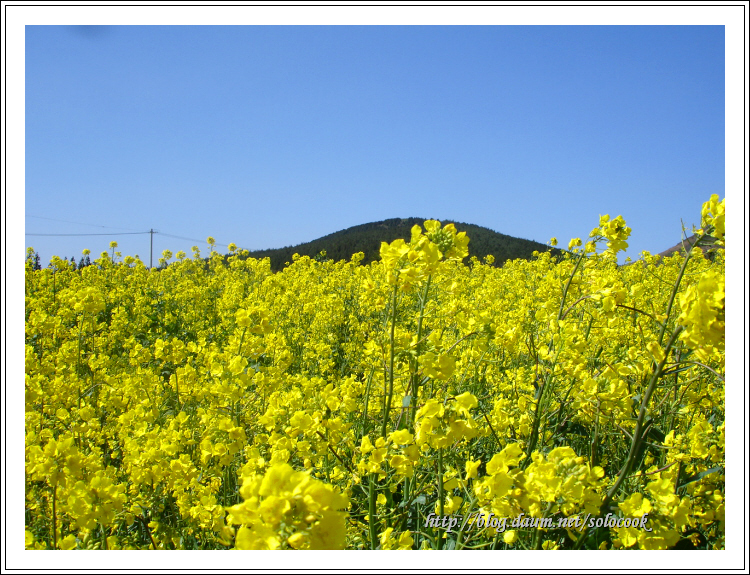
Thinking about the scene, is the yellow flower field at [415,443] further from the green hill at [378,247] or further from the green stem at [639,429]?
the green hill at [378,247]

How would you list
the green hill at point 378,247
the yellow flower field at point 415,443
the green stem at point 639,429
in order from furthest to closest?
the green hill at point 378,247 < the green stem at point 639,429 < the yellow flower field at point 415,443

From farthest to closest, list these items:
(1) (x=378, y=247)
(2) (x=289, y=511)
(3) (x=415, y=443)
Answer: (1) (x=378, y=247)
(3) (x=415, y=443)
(2) (x=289, y=511)

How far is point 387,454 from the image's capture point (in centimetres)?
149

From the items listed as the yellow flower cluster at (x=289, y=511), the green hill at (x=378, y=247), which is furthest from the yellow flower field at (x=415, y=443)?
the green hill at (x=378, y=247)

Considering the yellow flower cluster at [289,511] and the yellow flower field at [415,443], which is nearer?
the yellow flower cluster at [289,511]

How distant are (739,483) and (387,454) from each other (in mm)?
1166

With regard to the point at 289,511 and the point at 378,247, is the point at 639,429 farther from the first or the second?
the point at 378,247

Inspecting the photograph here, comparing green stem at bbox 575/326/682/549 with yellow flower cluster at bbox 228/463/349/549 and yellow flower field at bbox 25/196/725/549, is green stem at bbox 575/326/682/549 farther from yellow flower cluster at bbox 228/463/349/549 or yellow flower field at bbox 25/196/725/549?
yellow flower cluster at bbox 228/463/349/549

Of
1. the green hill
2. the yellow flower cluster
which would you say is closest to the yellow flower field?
the yellow flower cluster

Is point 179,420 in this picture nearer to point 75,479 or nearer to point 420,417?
point 75,479

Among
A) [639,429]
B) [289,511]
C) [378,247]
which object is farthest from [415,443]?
[378,247]

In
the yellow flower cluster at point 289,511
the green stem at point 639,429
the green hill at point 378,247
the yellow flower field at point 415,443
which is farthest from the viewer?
the green hill at point 378,247

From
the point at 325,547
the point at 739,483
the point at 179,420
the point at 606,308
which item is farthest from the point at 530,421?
the point at 179,420

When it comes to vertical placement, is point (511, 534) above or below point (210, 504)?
above
